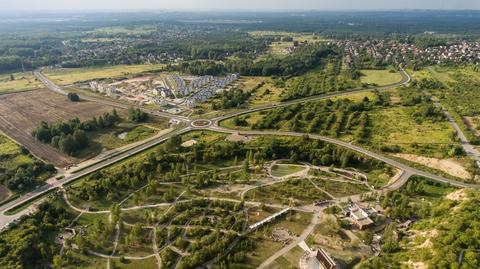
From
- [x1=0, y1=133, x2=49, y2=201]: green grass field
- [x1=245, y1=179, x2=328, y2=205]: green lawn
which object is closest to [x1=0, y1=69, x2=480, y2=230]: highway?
[x1=0, y1=133, x2=49, y2=201]: green grass field

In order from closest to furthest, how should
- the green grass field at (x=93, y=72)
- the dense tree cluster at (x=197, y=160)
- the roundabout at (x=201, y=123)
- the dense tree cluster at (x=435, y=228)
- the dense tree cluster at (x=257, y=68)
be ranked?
the dense tree cluster at (x=435, y=228) < the dense tree cluster at (x=197, y=160) < the roundabout at (x=201, y=123) < the green grass field at (x=93, y=72) < the dense tree cluster at (x=257, y=68)

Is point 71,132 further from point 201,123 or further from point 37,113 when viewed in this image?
point 201,123

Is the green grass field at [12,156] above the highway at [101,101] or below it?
below

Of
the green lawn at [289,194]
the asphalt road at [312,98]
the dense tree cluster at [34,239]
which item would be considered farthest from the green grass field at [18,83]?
the green lawn at [289,194]

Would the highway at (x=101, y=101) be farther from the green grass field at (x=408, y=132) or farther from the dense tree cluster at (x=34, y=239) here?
the green grass field at (x=408, y=132)

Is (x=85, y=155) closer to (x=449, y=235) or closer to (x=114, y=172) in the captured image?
(x=114, y=172)

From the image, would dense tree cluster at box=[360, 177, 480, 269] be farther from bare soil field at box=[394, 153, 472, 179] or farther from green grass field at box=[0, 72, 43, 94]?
green grass field at box=[0, 72, 43, 94]

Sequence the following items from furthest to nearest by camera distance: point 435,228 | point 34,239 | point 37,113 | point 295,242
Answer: point 37,113 < point 295,242 < point 34,239 < point 435,228

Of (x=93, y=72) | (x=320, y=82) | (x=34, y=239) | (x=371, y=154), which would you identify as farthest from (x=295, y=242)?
(x=93, y=72)

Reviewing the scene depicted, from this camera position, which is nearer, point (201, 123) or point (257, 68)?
point (201, 123)
